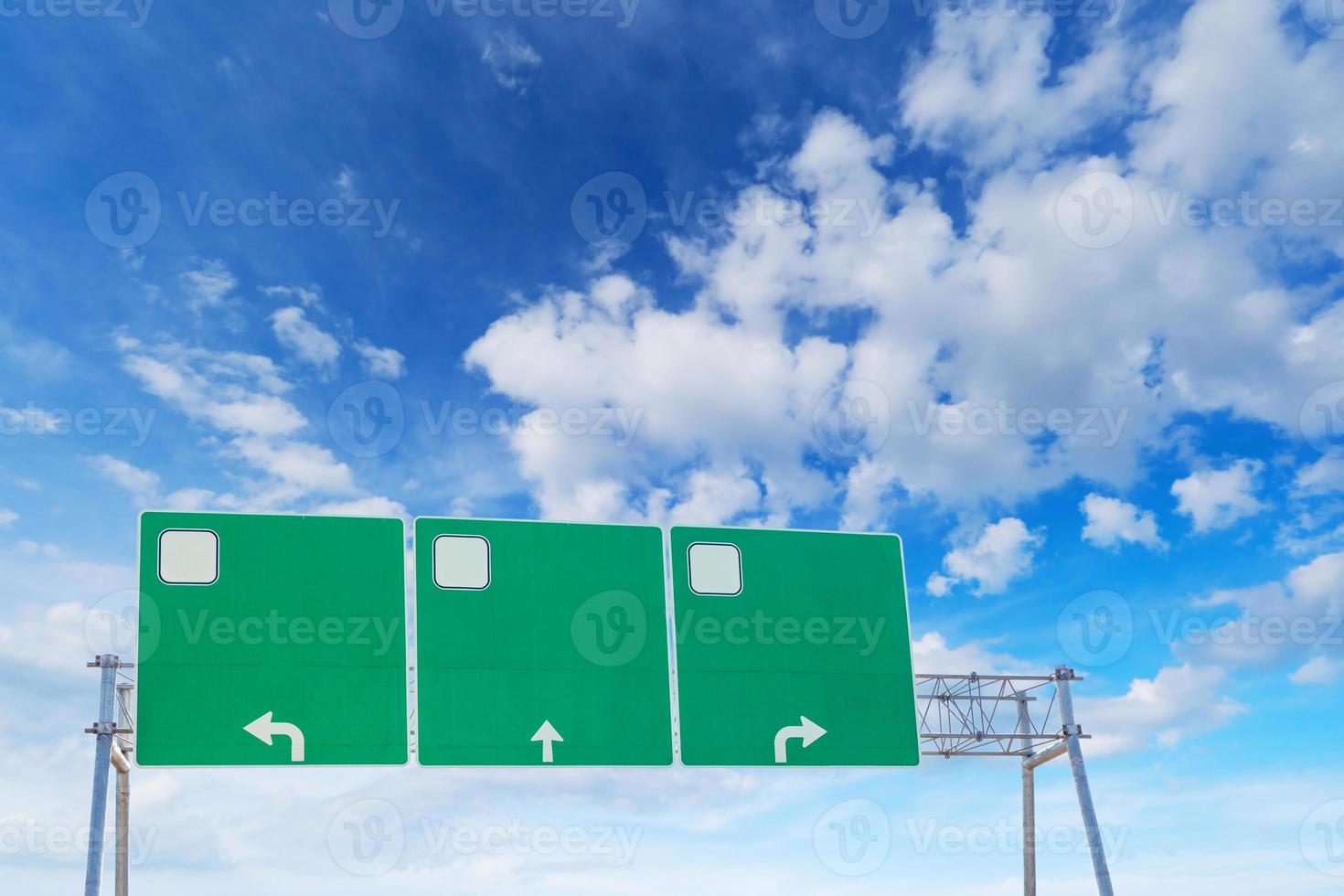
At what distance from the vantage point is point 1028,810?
23531mm

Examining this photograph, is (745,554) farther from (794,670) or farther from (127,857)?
(127,857)

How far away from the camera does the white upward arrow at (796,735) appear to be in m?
19.0

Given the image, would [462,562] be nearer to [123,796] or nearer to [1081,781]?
[123,796]

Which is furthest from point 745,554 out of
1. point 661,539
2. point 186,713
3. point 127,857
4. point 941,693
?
point 127,857

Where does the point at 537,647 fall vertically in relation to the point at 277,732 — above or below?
above

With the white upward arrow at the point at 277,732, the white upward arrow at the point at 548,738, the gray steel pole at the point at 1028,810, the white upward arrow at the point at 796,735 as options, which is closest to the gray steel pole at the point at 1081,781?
the gray steel pole at the point at 1028,810

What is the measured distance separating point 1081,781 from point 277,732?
1390cm

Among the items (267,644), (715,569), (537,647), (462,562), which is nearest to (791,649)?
(715,569)

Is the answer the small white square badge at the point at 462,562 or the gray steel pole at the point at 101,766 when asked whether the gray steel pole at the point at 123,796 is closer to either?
the gray steel pole at the point at 101,766

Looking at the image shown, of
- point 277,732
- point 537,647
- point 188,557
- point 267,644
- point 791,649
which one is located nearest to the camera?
point 277,732

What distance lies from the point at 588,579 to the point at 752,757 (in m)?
3.66

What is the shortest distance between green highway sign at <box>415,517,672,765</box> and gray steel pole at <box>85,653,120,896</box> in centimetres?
460

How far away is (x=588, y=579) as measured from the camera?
18734 mm

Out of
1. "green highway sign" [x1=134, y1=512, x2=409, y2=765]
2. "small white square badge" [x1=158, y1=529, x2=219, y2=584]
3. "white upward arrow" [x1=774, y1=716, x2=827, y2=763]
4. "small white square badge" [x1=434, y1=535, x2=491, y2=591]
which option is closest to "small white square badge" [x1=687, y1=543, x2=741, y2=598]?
"white upward arrow" [x1=774, y1=716, x2=827, y2=763]
